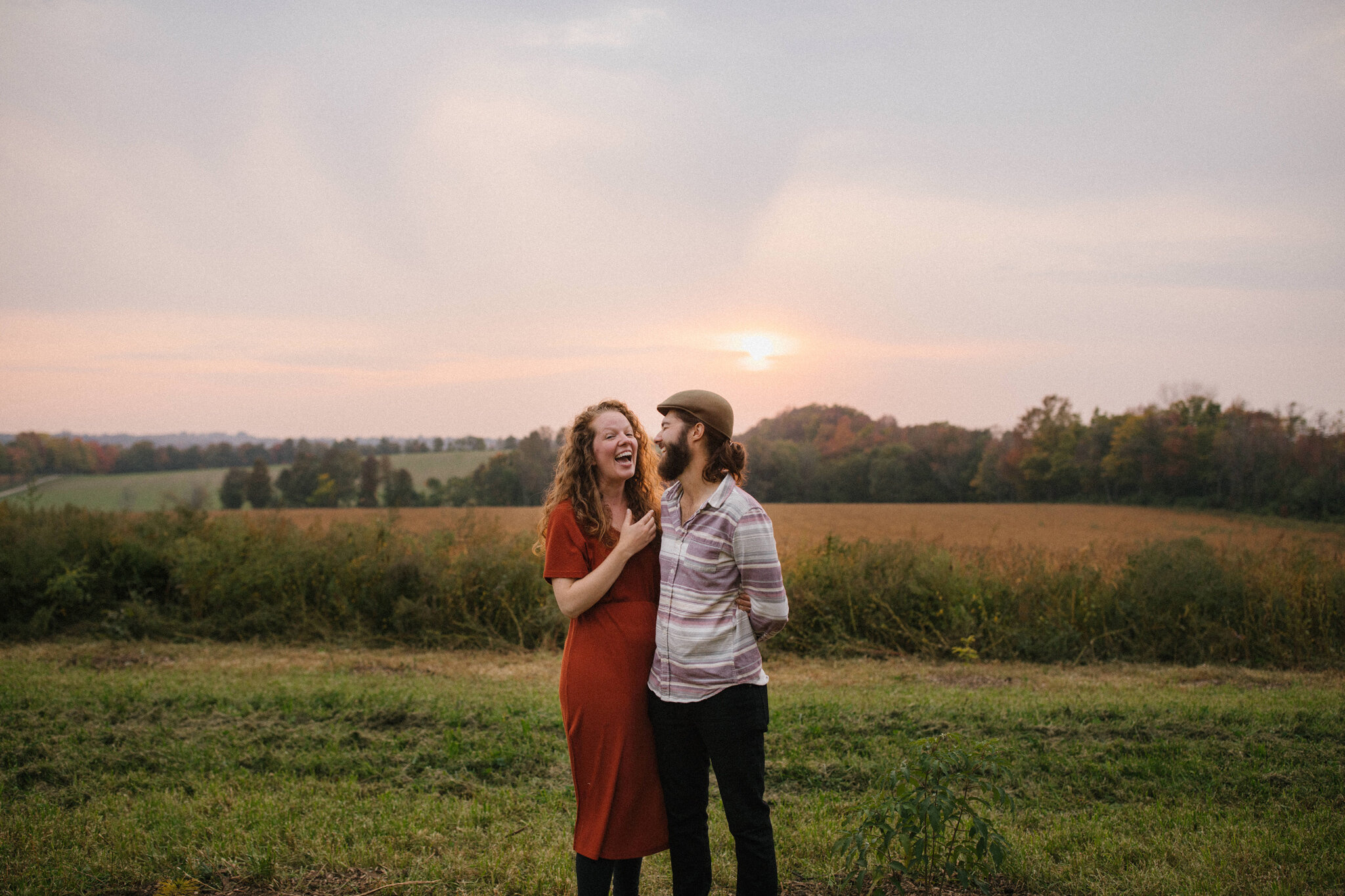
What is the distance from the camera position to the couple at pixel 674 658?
2.64 m

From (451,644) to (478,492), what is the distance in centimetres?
648

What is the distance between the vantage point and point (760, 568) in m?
2.64

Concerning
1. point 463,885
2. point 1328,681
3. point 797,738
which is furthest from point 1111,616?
point 463,885

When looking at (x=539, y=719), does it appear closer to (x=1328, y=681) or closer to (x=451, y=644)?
(x=451, y=644)

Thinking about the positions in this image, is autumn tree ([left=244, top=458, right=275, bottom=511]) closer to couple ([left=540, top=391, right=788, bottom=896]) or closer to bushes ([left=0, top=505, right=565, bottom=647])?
bushes ([left=0, top=505, right=565, bottom=647])

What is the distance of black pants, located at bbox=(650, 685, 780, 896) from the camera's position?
8.63 feet

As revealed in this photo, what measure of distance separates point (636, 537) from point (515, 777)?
307 cm

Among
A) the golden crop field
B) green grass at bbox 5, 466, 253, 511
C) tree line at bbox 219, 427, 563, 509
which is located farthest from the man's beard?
green grass at bbox 5, 466, 253, 511

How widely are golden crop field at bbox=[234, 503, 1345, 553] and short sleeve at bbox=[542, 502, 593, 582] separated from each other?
6.03 m

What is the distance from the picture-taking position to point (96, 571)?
1127 cm

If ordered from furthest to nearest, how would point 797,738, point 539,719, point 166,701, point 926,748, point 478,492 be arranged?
point 478,492, point 166,701, point 539,719, point 797,738, point 926,748

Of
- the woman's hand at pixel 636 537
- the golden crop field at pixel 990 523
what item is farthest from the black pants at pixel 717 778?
the golden crop field at pixel 990 523

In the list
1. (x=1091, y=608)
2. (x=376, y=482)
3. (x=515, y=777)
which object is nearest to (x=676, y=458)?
(x=515, y=777)

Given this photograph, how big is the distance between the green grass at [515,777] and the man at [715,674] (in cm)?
107
